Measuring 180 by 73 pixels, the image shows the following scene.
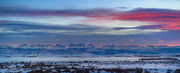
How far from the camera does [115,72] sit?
3544 cm

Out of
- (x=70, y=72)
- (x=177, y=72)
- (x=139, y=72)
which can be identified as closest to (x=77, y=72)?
(x=70, y=72)

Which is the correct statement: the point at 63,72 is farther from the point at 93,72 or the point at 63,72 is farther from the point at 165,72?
the point at 165,72

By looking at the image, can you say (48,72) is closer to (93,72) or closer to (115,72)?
(93,72)

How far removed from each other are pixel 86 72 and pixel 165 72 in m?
12.2

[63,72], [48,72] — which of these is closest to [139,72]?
[63,72]

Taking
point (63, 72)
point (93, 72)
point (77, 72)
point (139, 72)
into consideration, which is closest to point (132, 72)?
point (139, 72)

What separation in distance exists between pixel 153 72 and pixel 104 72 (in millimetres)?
7645

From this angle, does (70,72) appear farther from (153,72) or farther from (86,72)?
(153,72)

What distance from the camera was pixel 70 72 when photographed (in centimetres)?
3619

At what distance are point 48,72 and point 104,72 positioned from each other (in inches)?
352

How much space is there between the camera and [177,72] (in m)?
34.5

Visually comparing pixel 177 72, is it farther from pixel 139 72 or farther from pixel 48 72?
pixel 48 72

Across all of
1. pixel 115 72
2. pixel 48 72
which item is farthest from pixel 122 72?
pixel 48 72

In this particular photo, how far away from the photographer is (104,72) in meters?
35.5
